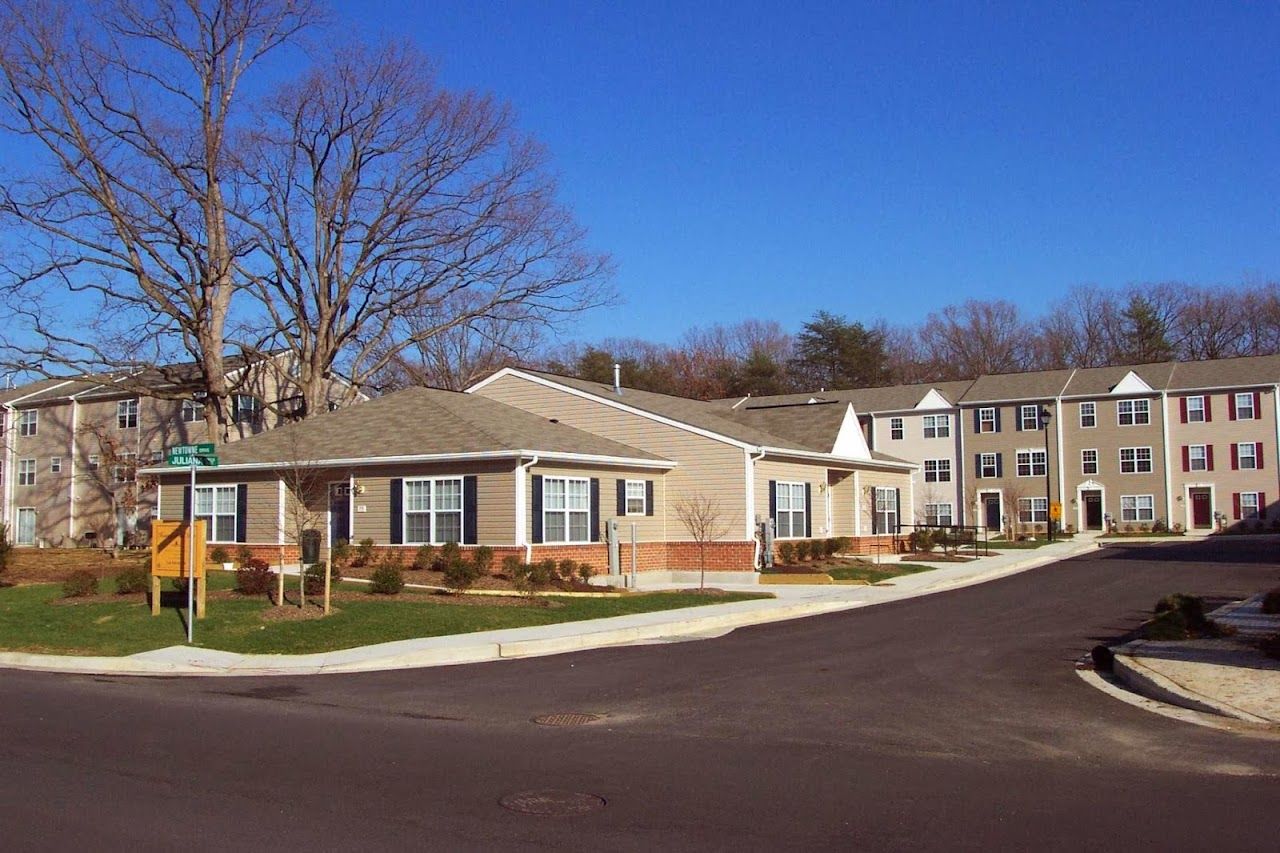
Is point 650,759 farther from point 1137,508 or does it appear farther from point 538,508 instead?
point 1137,508

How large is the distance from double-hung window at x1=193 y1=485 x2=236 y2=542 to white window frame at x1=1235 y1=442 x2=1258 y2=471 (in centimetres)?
4830

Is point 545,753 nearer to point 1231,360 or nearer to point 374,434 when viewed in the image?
point 374,434

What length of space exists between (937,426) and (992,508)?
5446mm

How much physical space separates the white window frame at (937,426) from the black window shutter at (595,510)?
131 feet

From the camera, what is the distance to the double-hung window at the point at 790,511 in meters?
32.6

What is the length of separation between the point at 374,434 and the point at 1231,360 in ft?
159

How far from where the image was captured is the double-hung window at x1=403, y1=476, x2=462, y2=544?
27.1m

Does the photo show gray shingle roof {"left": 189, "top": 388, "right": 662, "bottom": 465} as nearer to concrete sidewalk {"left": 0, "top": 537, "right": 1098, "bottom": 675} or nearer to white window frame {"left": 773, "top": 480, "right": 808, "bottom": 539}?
white window frame {"left": 773, "top": 480, "right": 808, "bottom": 539}

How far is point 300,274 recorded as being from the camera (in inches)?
1655

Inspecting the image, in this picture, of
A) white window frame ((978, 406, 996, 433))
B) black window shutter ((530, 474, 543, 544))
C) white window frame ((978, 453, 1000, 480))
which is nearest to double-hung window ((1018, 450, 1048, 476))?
white window frame ((978, 453, 1000, 480))

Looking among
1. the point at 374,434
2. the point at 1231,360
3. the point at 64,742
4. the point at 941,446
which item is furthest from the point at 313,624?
the point at 1231,360

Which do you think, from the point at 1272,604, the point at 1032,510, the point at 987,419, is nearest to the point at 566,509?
the point at 1272,604

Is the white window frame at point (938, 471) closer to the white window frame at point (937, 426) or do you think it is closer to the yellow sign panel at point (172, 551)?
the white window frame at point (937, 426)

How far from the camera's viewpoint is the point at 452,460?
27.0 metres
